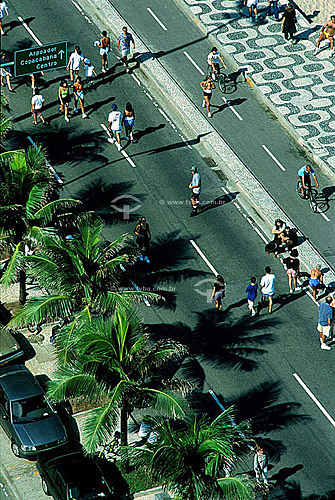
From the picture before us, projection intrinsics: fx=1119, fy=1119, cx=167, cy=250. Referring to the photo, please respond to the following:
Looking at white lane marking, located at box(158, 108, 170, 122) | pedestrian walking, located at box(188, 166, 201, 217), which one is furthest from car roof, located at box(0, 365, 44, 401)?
white lane marking, located at box(158, 108, 170, 122)

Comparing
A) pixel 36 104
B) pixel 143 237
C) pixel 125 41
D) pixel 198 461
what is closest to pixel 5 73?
pixel 36 104

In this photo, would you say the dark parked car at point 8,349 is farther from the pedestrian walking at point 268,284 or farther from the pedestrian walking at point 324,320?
the pedestrian walking at point 324,320

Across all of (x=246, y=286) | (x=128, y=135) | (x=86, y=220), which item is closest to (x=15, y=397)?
(x=86, y=220)

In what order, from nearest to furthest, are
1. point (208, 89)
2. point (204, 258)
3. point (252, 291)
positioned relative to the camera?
point (252, 291)
point (204, 258)
point (208, 89)

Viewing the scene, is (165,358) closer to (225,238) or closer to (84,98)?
(225,238)

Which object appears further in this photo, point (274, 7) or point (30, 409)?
point (274, 7)

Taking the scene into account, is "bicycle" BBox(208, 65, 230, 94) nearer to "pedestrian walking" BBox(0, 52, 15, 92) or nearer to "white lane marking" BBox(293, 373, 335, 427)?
"pedestrian walking" BBox(0, 52, 15, 92)

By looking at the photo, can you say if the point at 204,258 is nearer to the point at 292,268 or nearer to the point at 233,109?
the point at 292,268
